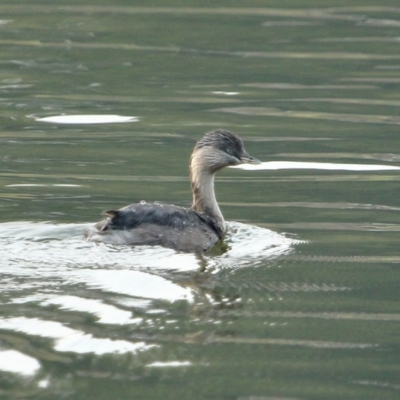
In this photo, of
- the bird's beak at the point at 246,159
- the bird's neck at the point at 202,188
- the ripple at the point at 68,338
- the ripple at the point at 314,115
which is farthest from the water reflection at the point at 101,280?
the ripple at the point at 314,115

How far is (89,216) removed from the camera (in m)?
11.6

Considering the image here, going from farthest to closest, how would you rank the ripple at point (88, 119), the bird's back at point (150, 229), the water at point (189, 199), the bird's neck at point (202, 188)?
1. the ripple at point (88, 119)
2. the bird's neck at point (202, 188)
3. the bird's back at point (150, 229)
4. the water at point (189, 199)

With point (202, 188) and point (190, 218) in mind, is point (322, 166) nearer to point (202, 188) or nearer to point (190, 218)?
point (202, 188)

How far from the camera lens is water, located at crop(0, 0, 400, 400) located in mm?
7629

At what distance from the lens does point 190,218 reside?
1116 cm

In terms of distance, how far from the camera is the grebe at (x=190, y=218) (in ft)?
34.5

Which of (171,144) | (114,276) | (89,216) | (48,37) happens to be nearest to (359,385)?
(114,276)

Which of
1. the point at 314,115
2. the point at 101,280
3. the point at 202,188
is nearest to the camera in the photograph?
the point at 101,280

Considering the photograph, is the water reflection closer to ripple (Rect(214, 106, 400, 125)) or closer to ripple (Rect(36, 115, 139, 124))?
ripple (Rect(36, 115, 139, 124))

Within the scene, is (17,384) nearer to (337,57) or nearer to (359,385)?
(359,385)

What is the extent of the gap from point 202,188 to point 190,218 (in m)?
0.99

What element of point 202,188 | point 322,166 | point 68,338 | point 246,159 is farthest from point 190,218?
point 322,166

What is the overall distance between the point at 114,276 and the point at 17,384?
7.76 ft

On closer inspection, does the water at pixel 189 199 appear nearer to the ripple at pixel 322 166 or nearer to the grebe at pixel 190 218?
the ripple at pixel 322 166
